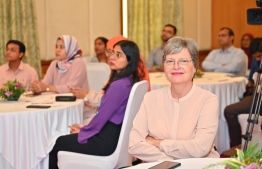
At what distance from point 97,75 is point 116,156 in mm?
2720

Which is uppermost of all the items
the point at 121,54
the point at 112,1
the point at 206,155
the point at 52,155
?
the point at 112,1

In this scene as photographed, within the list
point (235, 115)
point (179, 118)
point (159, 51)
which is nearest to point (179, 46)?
point (179, 118)

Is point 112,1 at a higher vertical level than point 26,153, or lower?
higher

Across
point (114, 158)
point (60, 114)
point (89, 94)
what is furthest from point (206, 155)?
point (89, 94)

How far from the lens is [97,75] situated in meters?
6.82

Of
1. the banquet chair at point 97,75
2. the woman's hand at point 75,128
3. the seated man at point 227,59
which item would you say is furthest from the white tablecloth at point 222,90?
the woman's hand at point 75,128

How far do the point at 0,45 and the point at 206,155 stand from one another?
15.5 feet

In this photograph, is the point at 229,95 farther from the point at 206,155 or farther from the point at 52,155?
the point at 206,155

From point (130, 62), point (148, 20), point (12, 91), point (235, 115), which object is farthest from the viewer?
point (148, 20)

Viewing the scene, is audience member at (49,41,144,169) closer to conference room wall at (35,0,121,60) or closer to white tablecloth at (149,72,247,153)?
white tablecloth at (149,72,247,153)

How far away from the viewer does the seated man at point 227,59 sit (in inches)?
327

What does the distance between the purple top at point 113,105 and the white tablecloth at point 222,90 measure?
2402 millimetres

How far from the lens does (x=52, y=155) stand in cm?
455

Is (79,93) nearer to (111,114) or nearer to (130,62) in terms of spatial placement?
(130,62)
